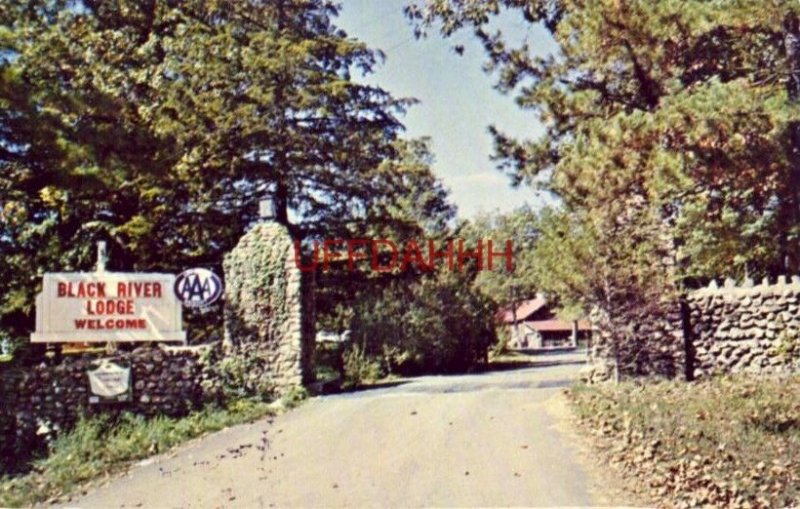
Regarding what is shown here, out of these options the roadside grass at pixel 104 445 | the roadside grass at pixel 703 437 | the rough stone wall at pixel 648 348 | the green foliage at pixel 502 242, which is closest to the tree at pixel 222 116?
the roadside grass at pixel 104 445

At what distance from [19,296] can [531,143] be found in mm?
13098

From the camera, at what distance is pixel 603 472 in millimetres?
7891

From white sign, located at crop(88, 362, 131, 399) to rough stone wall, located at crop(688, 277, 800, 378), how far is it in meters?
10.8

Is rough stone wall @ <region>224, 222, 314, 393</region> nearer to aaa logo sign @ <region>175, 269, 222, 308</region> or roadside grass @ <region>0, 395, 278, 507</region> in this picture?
roadside grass @ <region>0, 395, 278, 507</region>

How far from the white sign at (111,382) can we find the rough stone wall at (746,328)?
10791 millimetres

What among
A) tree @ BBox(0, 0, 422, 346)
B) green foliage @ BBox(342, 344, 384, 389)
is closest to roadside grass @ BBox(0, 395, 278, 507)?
green foliage @ BBox(342, 344, 384, 389)

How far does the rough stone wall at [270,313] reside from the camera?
14.6 meters

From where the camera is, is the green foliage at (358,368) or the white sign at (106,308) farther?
the green foliage at (358,368)

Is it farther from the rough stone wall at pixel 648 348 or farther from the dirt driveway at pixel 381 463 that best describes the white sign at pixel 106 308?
the rough stone wall at pixel 648 348

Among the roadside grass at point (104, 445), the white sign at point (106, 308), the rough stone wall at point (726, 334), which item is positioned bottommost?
the roadside grass at point (104, 445)

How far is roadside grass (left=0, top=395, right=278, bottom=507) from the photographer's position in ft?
30.5

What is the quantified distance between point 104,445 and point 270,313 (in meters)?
4.54

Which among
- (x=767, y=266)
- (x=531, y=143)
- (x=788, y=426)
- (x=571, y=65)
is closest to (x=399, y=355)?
(x=531, y=143)

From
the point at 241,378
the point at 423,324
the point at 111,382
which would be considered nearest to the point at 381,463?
the point at 241,378
